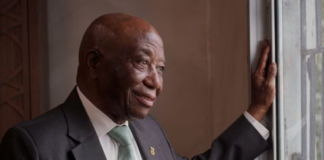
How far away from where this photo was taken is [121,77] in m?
1.31

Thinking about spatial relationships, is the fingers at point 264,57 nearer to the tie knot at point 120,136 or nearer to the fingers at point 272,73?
the fingers at point 272,73

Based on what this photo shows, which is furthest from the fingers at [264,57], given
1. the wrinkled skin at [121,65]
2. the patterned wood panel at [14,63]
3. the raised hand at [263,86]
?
the patterned wood panel at [14,63]

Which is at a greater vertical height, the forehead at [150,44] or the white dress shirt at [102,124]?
the forehead at [150,44]

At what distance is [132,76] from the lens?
1301 millimetres

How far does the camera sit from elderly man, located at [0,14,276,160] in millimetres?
1253

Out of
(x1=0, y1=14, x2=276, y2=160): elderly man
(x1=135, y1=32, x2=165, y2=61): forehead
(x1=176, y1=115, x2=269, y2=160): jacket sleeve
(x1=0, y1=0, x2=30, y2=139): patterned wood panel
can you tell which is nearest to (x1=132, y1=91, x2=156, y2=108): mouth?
(x1=0, y1=14, x2=276, y2=160): elderly man

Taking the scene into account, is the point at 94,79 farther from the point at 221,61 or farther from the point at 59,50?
the point at 59,50

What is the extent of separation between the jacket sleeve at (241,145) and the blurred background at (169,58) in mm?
235

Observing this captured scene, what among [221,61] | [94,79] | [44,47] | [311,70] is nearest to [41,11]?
[44,47]

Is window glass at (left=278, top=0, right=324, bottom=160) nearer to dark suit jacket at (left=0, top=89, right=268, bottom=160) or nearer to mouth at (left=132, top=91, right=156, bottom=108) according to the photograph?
dark suit jacket at (left=0, top=89, right=268, bottom=160)

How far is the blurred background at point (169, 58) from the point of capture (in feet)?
6.70

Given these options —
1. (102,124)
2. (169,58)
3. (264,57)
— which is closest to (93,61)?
(102,124)

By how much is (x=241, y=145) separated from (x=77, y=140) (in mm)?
626

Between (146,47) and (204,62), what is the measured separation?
3.05 ft
